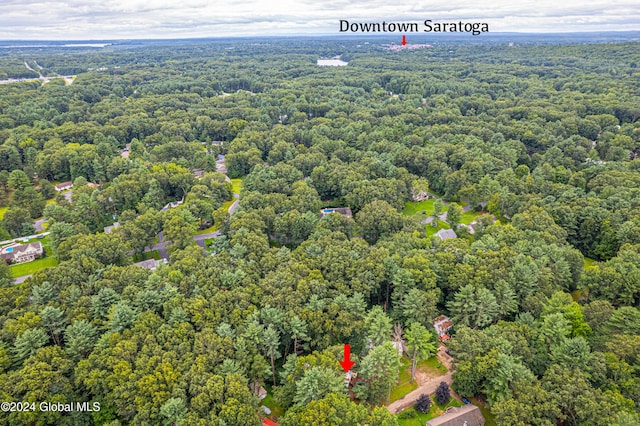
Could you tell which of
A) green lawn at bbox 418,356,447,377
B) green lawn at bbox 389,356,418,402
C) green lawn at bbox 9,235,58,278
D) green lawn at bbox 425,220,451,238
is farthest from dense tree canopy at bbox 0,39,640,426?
green lawn at bbox 9,235,58,278

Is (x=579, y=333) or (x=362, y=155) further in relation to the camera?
(x=362, y=155)

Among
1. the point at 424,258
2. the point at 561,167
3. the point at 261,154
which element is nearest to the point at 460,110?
the point at 561,167

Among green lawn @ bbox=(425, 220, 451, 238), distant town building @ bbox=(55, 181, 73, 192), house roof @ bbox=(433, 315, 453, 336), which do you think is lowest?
house roof @ bbox=(433, 315, 453, 336)

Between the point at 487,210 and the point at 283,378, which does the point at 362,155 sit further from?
the point at 283,378

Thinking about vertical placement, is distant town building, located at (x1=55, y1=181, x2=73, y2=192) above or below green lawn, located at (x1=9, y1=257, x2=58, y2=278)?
above

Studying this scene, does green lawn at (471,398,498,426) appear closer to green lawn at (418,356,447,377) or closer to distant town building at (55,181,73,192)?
green lawn at (418,356,447,377)

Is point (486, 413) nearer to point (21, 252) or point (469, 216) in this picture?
point (469, 216)
